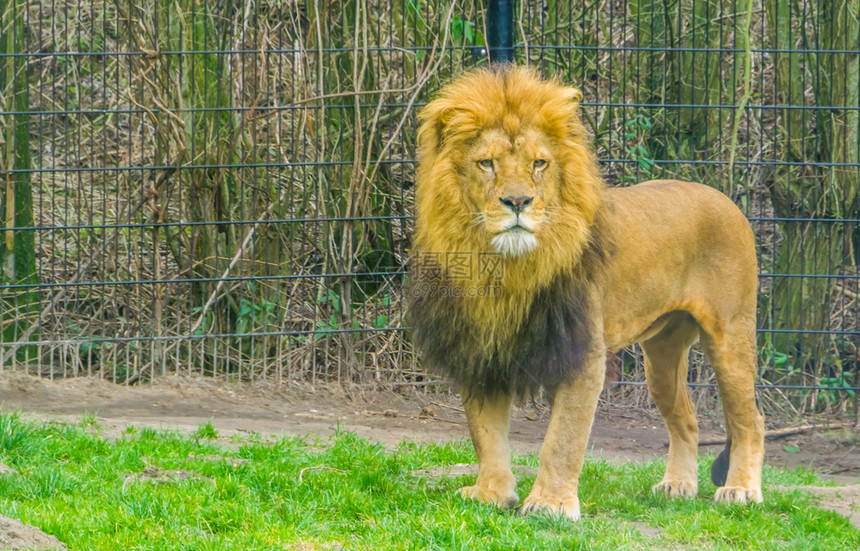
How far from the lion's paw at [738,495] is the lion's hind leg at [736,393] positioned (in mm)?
138

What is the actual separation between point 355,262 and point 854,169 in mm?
4186

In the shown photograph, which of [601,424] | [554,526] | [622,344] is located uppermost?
[622,344]

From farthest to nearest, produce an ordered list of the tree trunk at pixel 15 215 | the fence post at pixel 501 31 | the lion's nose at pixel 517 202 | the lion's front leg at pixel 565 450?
the tree trunk at pixel 15 215 → the fence post at pixel 501 31 → the lion's front leg at pixel 565 450 → the lion's nose at pixel 517 202

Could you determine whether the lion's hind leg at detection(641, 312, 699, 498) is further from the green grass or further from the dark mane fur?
the dark mane fur

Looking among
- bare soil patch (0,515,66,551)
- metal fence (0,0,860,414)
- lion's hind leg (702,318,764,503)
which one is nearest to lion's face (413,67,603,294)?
lion's hind leg (702,318,764,503)

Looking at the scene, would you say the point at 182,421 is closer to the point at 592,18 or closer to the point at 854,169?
the point at 592,18

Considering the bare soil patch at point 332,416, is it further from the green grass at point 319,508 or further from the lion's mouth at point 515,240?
the lion's mouth at point 515,240

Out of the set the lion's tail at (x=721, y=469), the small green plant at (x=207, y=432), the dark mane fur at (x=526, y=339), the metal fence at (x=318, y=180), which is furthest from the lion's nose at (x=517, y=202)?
the metal fence at (x=318, y=180)

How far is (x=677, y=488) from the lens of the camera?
5.00 metres

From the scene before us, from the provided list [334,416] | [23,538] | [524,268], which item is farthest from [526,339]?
[334,416]

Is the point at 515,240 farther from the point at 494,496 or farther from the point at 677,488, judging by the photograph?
the point at 677,488

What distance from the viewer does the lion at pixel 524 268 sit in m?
4.13

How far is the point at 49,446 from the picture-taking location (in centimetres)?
521

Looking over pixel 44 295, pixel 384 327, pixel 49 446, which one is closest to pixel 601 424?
pixel 384 327
